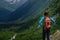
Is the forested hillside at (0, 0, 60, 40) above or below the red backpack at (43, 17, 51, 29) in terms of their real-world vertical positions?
above

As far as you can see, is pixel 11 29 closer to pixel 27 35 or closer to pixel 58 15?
pixel 27 35

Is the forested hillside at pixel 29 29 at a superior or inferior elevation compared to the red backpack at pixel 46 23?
superior

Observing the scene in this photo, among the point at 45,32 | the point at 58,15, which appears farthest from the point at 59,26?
the point at 45,32

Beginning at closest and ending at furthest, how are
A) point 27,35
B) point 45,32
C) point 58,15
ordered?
point 45,32 < point 27,35 < point 58,15

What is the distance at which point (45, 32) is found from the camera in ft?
29.8

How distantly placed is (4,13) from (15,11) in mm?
599

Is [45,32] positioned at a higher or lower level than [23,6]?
lower

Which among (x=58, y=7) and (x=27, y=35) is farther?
(x=58, y=7)

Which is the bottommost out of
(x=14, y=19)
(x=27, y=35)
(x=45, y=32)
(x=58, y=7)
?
(x=45, y=32)

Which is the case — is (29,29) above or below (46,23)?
above

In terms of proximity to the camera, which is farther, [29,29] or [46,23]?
[29,29]

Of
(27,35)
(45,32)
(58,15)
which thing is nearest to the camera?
(45,32)

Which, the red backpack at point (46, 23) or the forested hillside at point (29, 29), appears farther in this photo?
the forested hillside at point (29, 29)

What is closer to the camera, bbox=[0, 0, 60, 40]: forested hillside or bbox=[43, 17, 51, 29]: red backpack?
bbox=[43, 17, 51, 29]: red backpack
